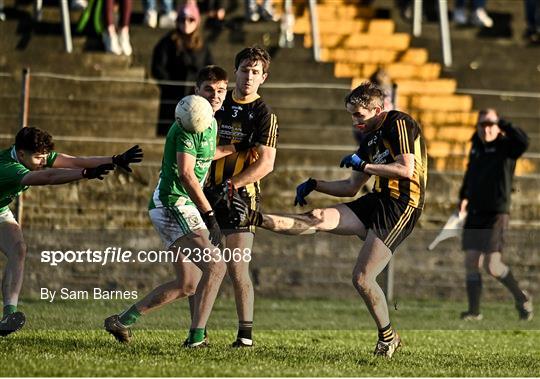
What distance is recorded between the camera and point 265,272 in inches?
614

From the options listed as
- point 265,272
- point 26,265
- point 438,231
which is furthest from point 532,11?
point 26,265

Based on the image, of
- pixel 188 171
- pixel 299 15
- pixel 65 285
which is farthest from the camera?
pixel 299 15

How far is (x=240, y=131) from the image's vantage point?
11.9 metres

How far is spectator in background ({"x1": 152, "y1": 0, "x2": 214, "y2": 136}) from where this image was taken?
56.0ft

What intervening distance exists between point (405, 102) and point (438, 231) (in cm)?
245

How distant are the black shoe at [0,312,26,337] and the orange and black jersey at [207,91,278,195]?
5.52 ft

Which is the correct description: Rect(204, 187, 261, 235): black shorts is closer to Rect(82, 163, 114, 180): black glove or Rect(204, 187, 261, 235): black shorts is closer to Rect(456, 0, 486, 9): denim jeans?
Rect(82, 163, 114, 180): black glove

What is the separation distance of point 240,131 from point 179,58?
5.36 meters

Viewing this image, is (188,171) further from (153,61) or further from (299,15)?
(299,15)

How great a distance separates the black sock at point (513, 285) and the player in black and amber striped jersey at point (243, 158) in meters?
3.83

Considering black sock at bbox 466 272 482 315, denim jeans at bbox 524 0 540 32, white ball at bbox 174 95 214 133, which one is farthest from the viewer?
denim jeans at bbox 524 0 540 32

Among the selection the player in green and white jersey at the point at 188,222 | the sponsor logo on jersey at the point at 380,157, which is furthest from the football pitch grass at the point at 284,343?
the sponsor logo on jersey at the point at 380,157

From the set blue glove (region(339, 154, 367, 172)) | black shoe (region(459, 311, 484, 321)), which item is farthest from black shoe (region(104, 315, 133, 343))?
black shoe (region(459, 311, 484, 321))

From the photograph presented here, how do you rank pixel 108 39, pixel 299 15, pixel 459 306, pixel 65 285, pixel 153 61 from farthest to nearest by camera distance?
pixel 299 15
pixel 108 39
pixel 153 61
pixel 459 306
pixel 65 285
